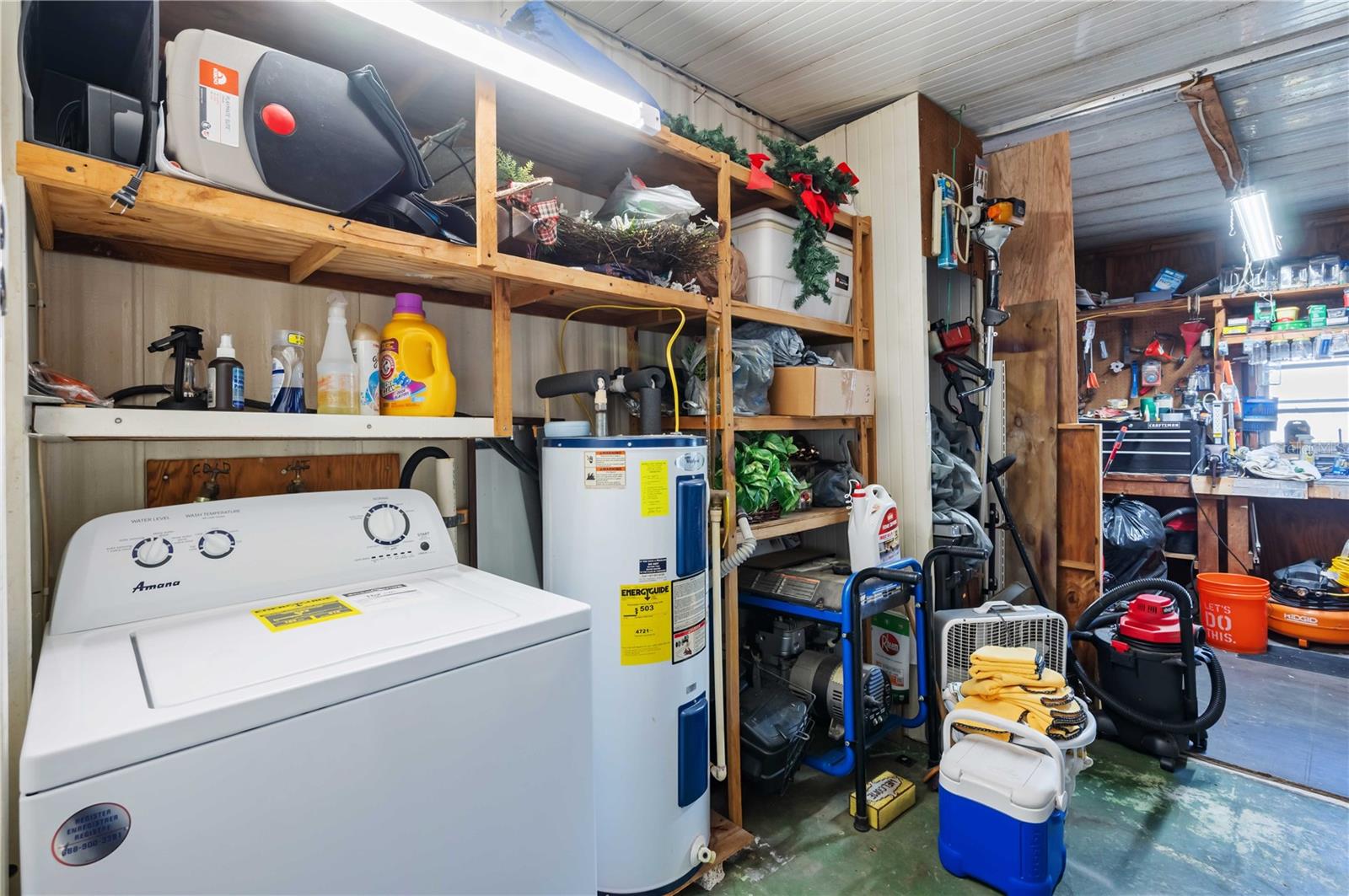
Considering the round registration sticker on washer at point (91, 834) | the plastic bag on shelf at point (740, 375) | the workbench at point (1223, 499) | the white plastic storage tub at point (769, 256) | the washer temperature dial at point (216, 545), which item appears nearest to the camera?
the round registration sticker on washer at point (91, 834)

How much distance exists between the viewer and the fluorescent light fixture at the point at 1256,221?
393cm

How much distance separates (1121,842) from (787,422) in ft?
5.95

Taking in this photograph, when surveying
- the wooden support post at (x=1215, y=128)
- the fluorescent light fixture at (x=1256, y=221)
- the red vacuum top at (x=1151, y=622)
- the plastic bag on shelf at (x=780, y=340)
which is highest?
the wooden support post at (x=1215, y=128)

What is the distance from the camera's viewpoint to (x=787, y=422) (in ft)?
8.11

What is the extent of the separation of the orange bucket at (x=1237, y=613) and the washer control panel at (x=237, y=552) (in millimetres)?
4830

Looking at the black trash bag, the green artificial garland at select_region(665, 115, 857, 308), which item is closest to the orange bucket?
the black trash bag

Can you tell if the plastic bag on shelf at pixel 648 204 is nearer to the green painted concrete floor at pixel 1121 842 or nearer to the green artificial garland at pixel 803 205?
the green artificial garland at pixel 803 205

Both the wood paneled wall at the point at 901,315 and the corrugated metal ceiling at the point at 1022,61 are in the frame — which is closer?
the corrugated metal ceiling at the point at 1022,61

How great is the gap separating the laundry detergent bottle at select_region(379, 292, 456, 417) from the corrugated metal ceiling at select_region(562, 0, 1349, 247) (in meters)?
1.51

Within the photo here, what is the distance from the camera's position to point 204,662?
0.99 meters

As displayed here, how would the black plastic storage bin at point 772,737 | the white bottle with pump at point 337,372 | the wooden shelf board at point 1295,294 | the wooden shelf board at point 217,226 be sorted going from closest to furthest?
1. the wooden shelf board at point 217,226
2. the white bottle with pump at point 337,372
3. the black plastic storage bin at point 772,737
4. the wooden shelf board at point 1295,294

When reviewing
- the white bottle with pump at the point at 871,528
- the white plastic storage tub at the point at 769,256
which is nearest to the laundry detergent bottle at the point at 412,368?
the white plastic storage tub at the point at 769,256

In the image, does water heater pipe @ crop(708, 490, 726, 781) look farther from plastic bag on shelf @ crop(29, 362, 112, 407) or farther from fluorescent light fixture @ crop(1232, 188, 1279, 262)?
fluorescent light fixture @ crop(1232, 188, 1279, 262)

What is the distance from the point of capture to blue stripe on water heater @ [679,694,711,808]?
190 centimetres
